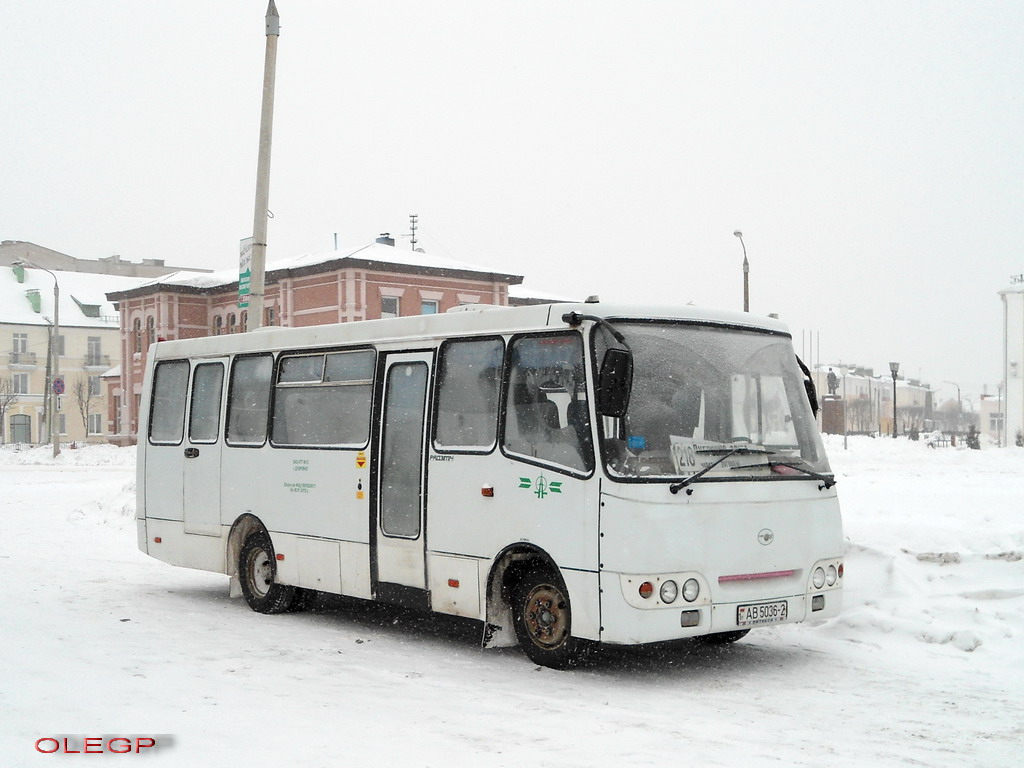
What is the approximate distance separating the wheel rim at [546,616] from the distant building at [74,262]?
10430cm

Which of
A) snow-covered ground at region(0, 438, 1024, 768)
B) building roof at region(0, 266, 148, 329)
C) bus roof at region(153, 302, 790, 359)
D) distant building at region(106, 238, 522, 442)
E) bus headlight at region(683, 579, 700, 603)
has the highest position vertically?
building roof at region(0, 266, 148, 329)

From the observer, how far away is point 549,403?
9.58 metres

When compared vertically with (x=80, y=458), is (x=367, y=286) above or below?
above

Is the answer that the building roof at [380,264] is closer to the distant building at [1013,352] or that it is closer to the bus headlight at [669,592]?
the distant building at [1013,352]

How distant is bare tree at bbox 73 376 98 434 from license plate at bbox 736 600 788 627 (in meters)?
83.7

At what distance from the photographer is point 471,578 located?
10.2 meters

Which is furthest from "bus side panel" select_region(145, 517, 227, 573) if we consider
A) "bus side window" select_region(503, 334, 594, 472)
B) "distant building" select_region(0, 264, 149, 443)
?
"distant building" select_region(0, 264, 149, 443)

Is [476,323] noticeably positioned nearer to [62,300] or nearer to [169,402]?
[169,402]

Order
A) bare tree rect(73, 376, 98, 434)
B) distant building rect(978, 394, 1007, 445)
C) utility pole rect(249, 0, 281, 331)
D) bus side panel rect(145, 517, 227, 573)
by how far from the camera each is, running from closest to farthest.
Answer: bus side panel rect(145, 517, 227, 573) → utility pole rect(249, 0, 281, 331) → bare tree rect(73, 376, 98, 434) → distant building rect(978, 394, 1007, 445)

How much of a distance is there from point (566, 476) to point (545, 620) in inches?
48.8

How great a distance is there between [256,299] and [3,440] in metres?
78.5

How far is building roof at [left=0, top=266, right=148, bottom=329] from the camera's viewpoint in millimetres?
92000

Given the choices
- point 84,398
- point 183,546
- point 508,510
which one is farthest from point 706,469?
point 84,398

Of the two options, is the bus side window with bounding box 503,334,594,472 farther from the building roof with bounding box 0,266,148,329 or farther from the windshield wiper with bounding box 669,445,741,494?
the building roof with bounding box 0,266,148,329
